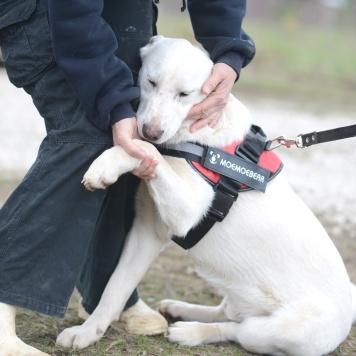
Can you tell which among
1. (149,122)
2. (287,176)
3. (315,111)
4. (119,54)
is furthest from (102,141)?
(315,111)

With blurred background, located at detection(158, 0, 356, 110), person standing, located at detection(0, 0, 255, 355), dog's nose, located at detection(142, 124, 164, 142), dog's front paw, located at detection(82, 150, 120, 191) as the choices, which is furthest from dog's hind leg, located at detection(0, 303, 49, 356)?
blurred background, located at detection(158, 0, 356, 110)

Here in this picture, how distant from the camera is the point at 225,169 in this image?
284 cm

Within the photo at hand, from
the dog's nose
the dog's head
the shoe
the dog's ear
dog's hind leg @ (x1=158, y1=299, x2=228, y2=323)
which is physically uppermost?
the dog's ear

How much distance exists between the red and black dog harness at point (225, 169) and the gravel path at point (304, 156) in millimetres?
198

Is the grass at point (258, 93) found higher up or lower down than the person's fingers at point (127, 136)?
lower down

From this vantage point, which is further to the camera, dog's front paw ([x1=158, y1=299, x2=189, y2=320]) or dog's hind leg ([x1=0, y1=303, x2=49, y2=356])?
dog's front paw ([x1=158, y1=299, x2=189, y2=320])

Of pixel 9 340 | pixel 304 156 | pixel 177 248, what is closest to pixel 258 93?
pixel 304 156

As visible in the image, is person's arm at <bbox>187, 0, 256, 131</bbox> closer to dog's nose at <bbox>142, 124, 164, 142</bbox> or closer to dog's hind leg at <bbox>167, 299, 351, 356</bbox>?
dog's nose at <bbox>142, 124, 164, 142</bbox>

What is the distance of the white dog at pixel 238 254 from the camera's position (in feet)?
9.21

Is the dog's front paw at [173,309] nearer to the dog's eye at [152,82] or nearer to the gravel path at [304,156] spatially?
the gravel path at [304,156]

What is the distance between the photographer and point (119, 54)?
2.87 metres

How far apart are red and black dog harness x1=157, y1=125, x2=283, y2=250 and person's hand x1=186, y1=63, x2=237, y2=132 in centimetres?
12

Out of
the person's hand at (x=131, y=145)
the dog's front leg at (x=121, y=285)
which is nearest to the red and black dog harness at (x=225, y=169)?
the dog's front leg at (x=121, y=285)

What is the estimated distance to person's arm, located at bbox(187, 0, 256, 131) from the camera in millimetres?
2856
